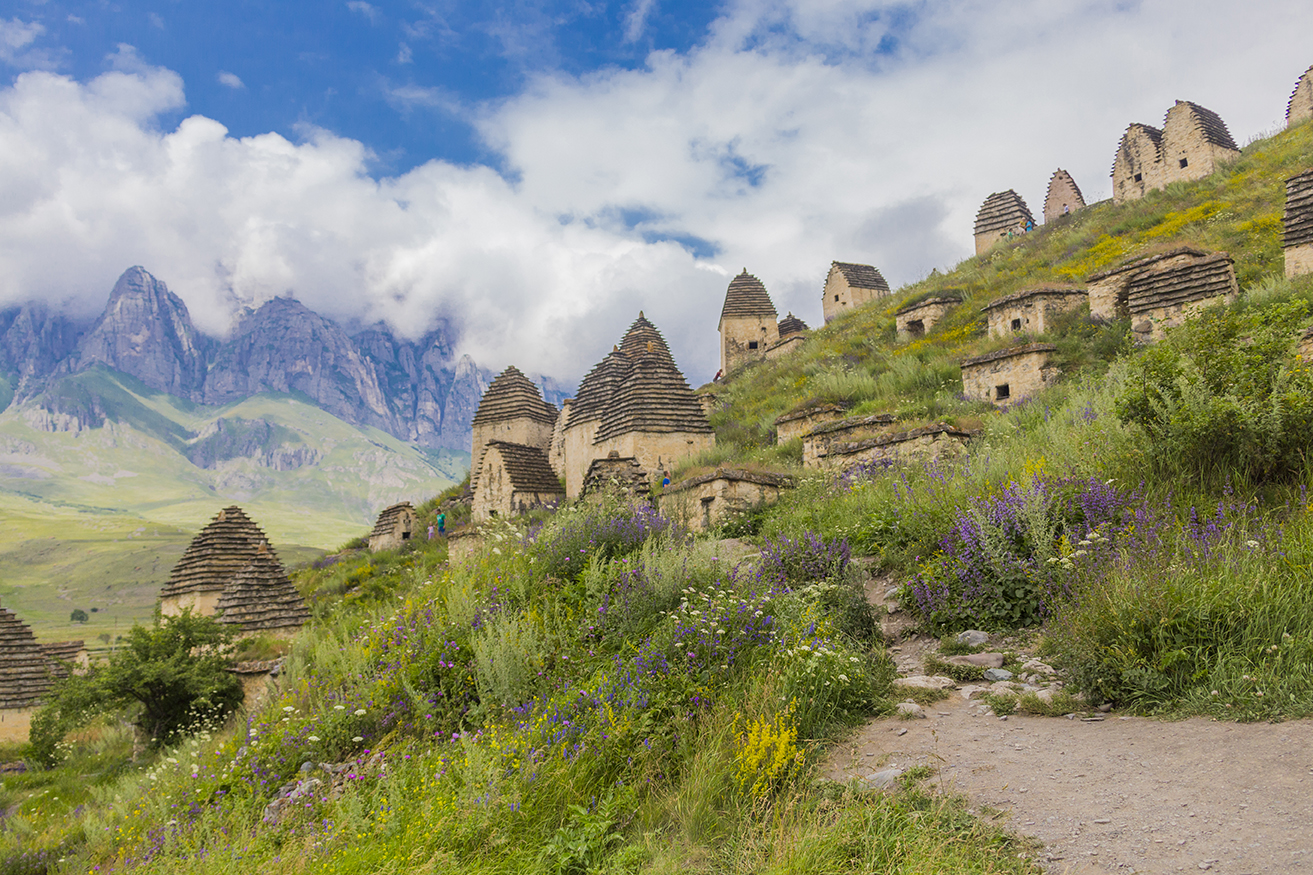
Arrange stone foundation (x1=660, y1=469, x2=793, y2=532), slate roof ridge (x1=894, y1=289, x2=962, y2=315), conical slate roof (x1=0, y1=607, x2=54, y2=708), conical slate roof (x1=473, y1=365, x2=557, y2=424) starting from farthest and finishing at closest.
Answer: slate roof ridge (x1=894, y1=289, x2=962, y2=315) → conical slate roof (x1=473, y1=365, x2=557, y2=424) → conical slate roof (x1=0, y1=607, x2=54, y2=708) → stone foundation (x1=660, y1=469, x2=793, y2=532)

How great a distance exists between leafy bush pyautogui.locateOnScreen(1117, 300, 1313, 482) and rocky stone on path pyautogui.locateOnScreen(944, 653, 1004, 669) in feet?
8.86

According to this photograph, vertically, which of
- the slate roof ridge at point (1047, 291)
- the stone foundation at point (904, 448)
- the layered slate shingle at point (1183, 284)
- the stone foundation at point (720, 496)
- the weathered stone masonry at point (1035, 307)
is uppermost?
the slate roof ridge at point (1047, 291)

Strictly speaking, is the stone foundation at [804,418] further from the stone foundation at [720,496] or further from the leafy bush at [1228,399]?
the leafy bush at [1228,399]

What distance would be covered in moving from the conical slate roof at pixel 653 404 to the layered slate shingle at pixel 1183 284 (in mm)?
10171

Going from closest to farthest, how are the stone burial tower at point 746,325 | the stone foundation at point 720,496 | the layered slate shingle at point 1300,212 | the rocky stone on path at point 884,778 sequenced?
the rocky stone on path at point 884,778, the stone foundation at point 720,496, the layered slate shingle at point 1300,212, the stone burial tower at point 746,325

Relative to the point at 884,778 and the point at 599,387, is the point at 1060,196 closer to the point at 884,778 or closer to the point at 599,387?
the point at 599,387

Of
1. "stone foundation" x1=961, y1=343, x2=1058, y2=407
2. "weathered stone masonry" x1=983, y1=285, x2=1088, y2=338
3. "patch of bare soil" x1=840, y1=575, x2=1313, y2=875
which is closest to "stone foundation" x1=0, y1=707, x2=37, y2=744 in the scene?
"patch of bare soil" x1=840, y1=575, x2=1313, y2=875

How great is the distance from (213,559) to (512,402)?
11.2 metres

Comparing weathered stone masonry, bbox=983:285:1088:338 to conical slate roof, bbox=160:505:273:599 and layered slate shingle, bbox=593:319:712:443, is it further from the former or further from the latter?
conical slate roof, bbox=160:505:273:599

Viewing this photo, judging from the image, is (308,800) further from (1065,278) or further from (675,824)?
(1065,278)

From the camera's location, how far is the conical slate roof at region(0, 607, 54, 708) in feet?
57.4

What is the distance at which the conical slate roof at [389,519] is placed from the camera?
3180 cm

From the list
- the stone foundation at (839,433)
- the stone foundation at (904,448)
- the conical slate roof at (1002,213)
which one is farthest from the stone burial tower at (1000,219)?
the stone foundation at (904,448)

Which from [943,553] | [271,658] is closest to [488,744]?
[943,553]
